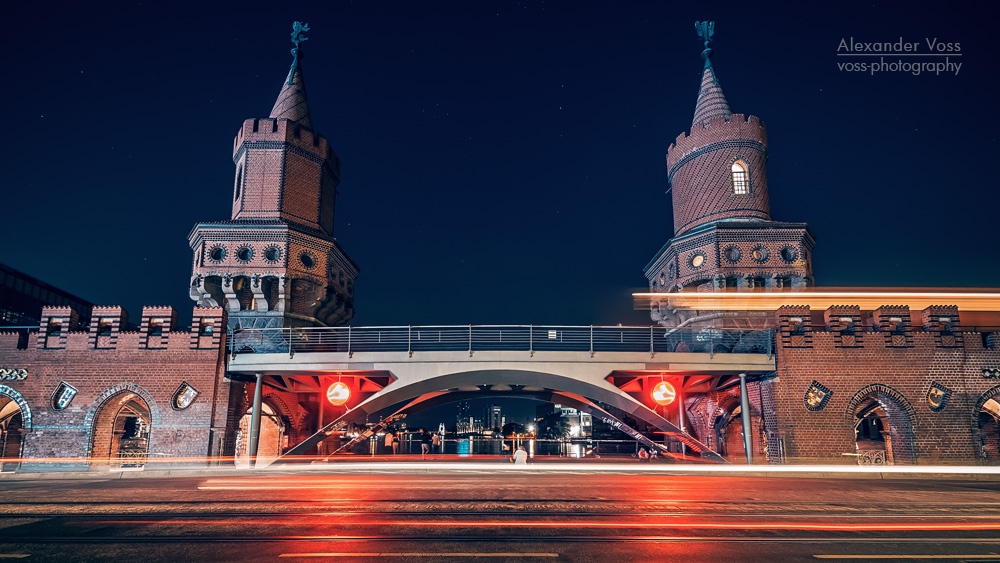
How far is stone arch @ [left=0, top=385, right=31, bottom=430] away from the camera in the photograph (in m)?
20.3

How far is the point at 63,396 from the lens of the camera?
67.2ft

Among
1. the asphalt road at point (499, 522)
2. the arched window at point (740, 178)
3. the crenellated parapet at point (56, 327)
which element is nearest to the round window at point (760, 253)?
the arched window at point (740, 178)

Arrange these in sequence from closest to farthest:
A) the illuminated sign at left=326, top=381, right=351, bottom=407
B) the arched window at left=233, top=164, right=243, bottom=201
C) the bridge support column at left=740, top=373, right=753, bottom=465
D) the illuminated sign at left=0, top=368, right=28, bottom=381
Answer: the illuminated sign at left=326, top=381, right=351, bottom=407 → the bridge support column at left=740, top=373, right=753, bottom=465 → the illuminated sign at left=0, top=368, right=28, bottom=381 → the arched window at left=233, top=164, right=243, bottom=201

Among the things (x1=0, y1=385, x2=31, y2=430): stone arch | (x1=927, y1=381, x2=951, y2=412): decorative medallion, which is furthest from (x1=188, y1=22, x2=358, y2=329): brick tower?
(x1=927, y1=381, x2=951, y2=412): decorative medallion

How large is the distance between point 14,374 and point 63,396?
7.44ft

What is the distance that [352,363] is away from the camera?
20141 millimetres

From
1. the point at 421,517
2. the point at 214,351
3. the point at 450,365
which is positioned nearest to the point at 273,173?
the point at 214,351

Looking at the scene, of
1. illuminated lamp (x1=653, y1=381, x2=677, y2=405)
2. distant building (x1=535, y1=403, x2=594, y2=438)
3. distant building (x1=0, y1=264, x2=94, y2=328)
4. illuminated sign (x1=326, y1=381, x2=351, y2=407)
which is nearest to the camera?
illuminated lamp (x1=653, y1=381, x2=677, y2=405)

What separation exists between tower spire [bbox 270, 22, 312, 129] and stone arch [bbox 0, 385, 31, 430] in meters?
17.7

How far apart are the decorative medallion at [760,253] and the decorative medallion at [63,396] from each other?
30.8 metres

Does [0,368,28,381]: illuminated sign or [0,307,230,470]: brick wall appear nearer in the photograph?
[0,307,230,470]: brick wall

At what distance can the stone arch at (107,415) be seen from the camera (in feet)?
66.0

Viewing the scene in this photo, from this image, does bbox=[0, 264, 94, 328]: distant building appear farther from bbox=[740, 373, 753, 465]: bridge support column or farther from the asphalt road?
bbox=[740, 373, 753, 465]: bridge support column

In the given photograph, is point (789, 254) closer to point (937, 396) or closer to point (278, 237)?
point (937, 396)
